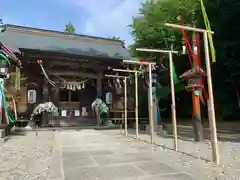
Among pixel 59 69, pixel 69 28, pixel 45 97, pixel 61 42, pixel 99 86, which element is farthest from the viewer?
pixel 69 28

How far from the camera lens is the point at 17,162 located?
5.03 metres

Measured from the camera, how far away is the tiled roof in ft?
49.8

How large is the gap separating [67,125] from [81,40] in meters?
7.87

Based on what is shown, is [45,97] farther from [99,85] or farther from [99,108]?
[99,85]

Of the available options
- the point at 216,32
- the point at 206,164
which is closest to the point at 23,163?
the point at 206,164

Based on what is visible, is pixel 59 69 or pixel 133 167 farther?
pixel 59 69

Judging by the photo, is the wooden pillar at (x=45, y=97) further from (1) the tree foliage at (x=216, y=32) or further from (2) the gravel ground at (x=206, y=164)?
(2) the gravel ground at (x=206, y=164)

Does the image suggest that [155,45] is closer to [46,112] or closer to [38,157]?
[46,112]

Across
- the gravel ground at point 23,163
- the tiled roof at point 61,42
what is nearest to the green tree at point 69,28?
the tiled roof at point 61,42

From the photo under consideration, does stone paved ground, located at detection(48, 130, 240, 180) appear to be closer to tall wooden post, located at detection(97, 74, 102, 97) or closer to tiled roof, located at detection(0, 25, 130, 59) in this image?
tall wooden post, located at detection(97, 74, 102, 97)

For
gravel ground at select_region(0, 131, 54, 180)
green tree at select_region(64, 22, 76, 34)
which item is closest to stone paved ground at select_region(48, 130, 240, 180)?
gravel ground at select_region(0, 131, 54, 180)

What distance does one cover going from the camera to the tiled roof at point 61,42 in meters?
15.2

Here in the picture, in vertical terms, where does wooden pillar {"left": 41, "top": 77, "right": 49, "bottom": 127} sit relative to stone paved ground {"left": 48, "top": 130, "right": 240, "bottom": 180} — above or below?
above

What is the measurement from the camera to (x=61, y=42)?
17281 millimetres
